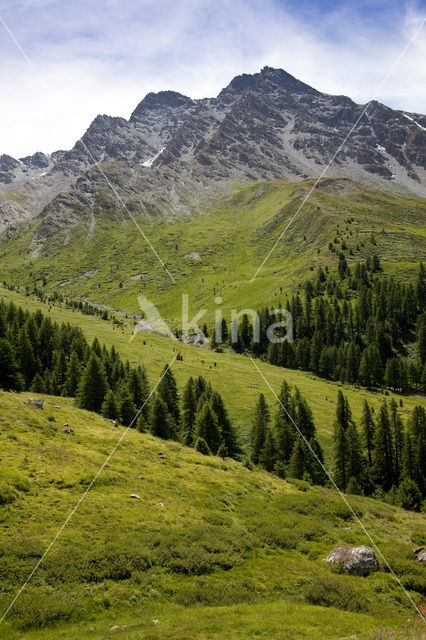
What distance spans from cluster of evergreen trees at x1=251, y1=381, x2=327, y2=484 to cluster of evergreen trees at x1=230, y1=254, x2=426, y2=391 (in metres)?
63.5

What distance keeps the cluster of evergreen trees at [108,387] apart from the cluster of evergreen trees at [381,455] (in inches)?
743

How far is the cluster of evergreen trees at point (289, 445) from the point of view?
56500 mm

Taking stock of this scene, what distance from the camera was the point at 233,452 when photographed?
64.0 metres

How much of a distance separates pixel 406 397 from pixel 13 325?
11603 cm

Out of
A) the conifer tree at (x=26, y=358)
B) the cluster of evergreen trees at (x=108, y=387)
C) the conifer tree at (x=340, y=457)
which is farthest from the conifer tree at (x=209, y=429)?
the conifer tree at (x=26, y=358)

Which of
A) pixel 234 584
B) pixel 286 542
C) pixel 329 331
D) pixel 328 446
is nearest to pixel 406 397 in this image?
pixel 329 331

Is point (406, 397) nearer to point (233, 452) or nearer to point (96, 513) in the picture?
point (233, 452)

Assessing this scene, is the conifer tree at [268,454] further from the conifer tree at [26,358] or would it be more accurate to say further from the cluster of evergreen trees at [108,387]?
the conifer tree at [26,358]

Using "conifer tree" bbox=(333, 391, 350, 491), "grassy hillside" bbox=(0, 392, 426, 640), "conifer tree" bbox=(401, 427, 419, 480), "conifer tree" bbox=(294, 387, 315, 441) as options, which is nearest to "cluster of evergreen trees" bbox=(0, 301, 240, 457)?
"conifer tree" bbox=(294, 387, 315, 441)

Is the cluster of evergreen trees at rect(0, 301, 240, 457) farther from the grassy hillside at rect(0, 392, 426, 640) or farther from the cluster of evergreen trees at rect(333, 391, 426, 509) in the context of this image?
the cluster of evergreen trees at rect(333, 391, 426, 509)

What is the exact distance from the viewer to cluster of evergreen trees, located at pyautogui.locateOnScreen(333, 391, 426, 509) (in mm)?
57750

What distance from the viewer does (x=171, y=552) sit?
2378 cm

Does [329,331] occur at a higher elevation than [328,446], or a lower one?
higher

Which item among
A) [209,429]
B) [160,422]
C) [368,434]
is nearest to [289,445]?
[209,429]
